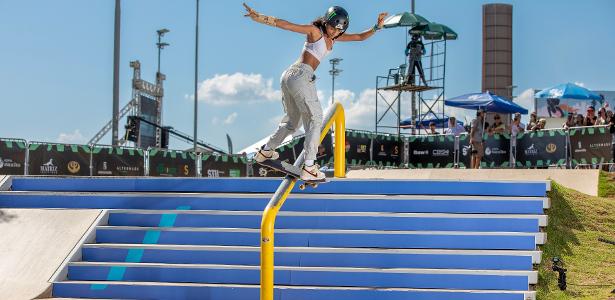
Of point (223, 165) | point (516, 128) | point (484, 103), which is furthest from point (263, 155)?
point (484, 103)

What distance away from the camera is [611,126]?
61.3ft

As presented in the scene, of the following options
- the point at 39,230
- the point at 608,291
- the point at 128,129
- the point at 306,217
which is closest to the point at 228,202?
the point at 306,217

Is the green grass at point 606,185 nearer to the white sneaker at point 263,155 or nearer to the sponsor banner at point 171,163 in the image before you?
the white sneaker at point 263,155

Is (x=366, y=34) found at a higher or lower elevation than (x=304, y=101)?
higher

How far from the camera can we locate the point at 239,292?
8102 millimetres

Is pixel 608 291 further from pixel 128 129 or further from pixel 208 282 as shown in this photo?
pixel 128 129

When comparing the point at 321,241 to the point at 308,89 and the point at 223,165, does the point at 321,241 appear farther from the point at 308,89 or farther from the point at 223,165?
the point at 223,165

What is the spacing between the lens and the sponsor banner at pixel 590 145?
19.5 meters

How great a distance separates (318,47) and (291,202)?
306 cm

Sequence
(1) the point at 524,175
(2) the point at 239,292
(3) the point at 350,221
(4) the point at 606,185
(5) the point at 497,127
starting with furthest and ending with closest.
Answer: (5) the point at 497,127, (1) the point at 524,175, (4) the point at 606,185, (3) the point at 350,221, (2) the point at 239,292

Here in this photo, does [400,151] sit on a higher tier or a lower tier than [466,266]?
higher

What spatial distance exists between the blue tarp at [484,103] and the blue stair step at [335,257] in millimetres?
16466

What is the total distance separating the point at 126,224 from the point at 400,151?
1621 centimetres

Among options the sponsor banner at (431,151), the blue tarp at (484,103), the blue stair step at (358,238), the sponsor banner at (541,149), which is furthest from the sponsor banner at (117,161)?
the blue stair step at (358,238)
